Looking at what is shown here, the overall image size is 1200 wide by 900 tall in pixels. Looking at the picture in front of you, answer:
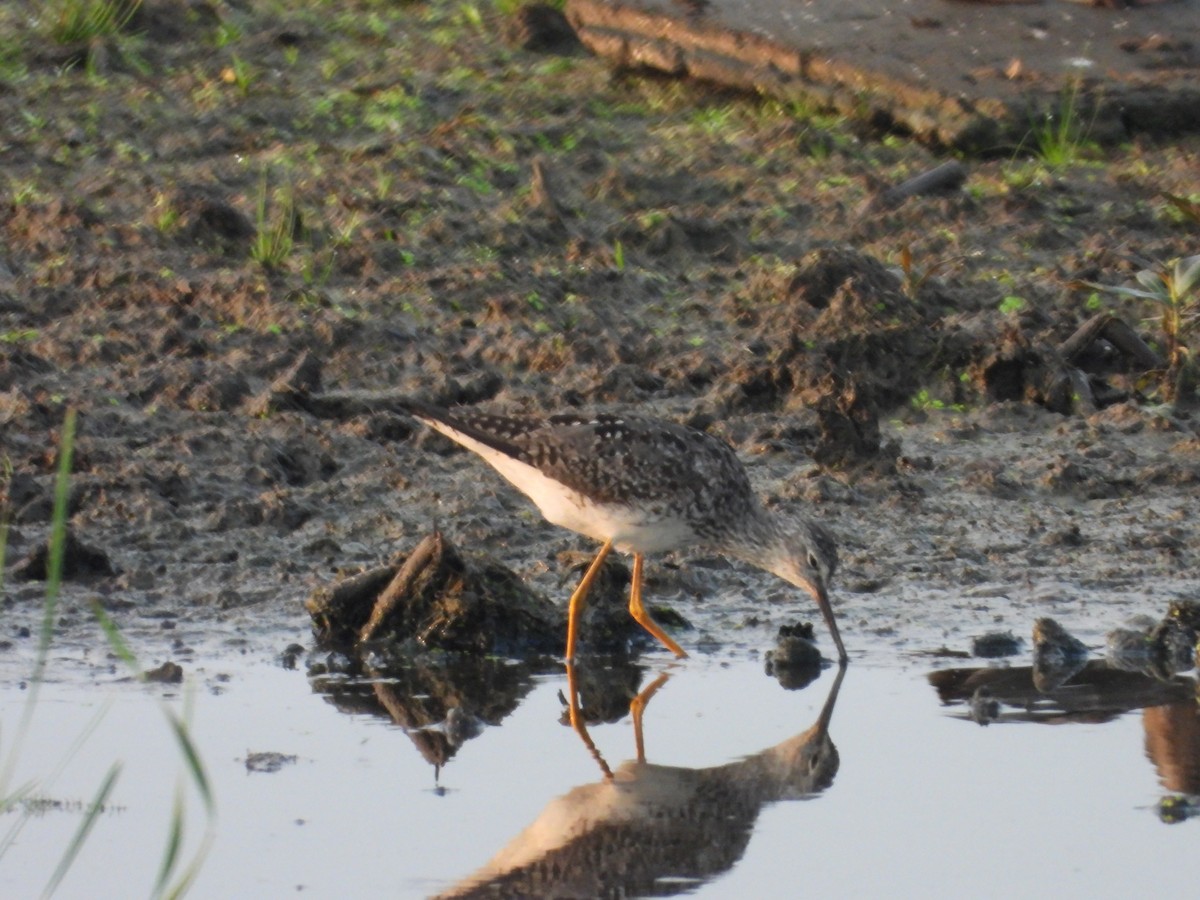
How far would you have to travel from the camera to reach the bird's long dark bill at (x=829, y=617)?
278 inches

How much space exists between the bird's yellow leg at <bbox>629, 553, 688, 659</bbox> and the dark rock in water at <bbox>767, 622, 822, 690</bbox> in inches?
12.5

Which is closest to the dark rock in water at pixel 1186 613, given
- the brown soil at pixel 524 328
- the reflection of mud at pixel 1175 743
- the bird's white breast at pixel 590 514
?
the brown soil at pixel 524 328

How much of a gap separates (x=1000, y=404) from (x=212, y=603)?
3.58m

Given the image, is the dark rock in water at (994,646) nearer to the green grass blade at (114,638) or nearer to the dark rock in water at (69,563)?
the green grass blade at (114,638)

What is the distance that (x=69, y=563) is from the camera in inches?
292

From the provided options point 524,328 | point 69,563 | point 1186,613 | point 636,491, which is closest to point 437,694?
point 636,491

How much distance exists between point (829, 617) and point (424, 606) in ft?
4.43

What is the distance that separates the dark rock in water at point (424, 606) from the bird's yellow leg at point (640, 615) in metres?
0.42

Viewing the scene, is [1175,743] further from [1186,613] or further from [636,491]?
[636,491]

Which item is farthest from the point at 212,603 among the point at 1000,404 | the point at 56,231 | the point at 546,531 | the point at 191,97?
the point at 191,97

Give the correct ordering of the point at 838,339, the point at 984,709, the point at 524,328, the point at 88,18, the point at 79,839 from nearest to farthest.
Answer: the point at 79,839 → the point at 984,709 → the point at 838,339 → the point at 524,328 → the point at 88,18

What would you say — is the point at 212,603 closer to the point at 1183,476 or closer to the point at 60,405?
the point at 60,405

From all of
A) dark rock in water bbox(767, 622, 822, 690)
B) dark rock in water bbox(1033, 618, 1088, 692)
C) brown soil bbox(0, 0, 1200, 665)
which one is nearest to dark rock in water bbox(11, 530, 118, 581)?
brown soil bbox(0, 0, 1200, 665)

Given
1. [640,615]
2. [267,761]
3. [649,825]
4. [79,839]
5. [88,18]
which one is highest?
[88,18]
